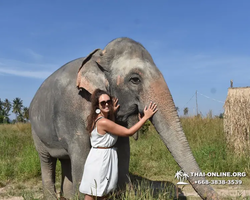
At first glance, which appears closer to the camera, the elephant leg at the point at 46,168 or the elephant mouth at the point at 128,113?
the elephant mouth at the point at 128,113

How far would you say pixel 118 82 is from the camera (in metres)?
2.97

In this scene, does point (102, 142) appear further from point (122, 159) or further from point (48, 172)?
point (48, 172)

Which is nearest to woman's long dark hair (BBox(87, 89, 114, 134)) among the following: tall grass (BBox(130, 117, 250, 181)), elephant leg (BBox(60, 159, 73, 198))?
elephant leg (BBox(60, 159, 73, 198))

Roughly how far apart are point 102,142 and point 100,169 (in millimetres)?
261

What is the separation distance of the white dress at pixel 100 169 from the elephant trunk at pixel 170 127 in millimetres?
510

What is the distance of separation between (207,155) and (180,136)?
183 inches

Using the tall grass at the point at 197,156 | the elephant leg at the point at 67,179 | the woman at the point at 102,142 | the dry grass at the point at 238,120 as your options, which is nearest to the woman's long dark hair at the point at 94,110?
the woman at the point at 102,142

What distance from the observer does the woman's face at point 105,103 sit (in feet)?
9.29

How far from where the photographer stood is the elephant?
9.12 ft

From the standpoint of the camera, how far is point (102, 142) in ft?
9.39

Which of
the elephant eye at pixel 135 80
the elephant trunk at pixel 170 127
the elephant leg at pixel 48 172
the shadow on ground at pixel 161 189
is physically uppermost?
the elephant eye at pixel 135 80

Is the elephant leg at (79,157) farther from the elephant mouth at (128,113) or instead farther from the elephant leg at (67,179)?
the elephant leg at (67,179)

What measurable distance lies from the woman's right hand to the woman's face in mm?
369

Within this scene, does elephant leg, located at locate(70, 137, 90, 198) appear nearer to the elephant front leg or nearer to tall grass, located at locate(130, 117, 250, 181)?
the elephant front leg
